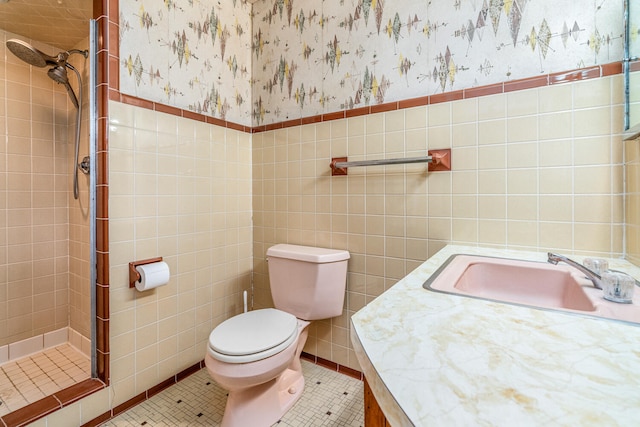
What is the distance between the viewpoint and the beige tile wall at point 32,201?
174 cm

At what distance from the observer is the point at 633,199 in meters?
1.00

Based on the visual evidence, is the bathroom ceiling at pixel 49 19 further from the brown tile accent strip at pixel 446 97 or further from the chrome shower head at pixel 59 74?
the brown tile accent strip at pixel 446 97

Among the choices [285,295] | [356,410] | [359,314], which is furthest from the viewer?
[285,295]

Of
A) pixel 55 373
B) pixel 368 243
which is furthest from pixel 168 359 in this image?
pixel 368 243

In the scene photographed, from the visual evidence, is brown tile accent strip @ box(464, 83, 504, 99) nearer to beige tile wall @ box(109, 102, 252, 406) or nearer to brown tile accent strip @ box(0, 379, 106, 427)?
beige tile wall @ box(109, 102, 252, 406)

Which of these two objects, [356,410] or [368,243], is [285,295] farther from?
[356,410]

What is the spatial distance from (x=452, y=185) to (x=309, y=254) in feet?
2.61

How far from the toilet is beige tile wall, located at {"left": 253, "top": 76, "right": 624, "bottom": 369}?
18cm

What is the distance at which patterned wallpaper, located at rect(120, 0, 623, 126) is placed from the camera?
118cm

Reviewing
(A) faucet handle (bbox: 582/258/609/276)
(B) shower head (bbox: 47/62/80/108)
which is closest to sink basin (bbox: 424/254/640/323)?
(A) faucet handle (bbox: 582/258/609/276)

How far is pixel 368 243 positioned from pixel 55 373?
1921 mm

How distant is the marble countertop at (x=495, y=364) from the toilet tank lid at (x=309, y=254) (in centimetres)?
86

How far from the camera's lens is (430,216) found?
1.42 meters

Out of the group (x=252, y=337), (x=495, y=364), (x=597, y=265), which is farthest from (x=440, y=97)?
(x=252, y=337)
